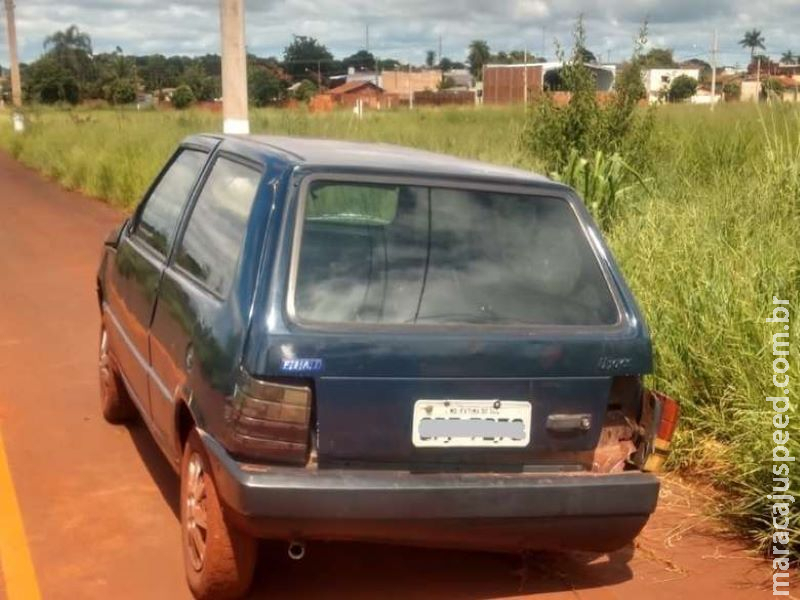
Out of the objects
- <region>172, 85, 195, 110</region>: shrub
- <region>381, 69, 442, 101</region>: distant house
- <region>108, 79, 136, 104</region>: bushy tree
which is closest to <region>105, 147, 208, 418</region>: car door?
<region>172, 85, 195, 110</region>: shrub

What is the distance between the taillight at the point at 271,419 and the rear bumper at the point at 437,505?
6 cm

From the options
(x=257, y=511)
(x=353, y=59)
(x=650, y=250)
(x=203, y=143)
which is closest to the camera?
(x=257, y=511)

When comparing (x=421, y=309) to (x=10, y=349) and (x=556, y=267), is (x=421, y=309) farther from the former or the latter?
(x=10, y=349)

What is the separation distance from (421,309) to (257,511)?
3.03 ft

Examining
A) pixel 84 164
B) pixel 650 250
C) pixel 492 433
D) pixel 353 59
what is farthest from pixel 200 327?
pixel 353 59

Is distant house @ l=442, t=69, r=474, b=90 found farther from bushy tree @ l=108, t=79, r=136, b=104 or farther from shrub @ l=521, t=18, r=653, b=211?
shrub @ l=521, t=18, r=653, b=211

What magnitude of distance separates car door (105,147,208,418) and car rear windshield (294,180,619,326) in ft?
4.13

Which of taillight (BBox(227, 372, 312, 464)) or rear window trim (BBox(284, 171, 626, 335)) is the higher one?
rear window trim (BBox(284, 171, 626, 335))

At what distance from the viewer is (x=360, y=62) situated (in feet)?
306

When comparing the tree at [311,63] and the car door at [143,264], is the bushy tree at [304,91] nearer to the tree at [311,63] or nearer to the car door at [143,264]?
the tree at [311,63]

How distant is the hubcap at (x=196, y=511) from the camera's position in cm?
401

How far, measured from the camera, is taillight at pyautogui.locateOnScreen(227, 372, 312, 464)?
3588 mm

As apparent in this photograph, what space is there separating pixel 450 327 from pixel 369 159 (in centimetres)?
91

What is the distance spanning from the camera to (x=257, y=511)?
355 centimetres
